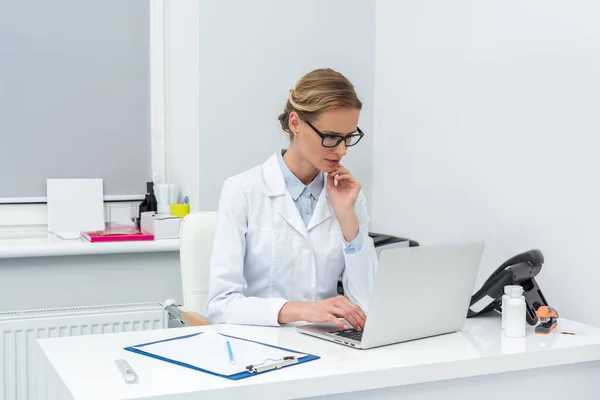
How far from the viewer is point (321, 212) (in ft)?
6.63

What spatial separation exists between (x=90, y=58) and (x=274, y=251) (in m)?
1.51

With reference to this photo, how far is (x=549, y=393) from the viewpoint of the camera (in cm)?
160

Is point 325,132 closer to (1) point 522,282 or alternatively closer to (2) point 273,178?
(2) point 273,178

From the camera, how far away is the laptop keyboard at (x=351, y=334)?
1.57 m

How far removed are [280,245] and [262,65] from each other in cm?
114

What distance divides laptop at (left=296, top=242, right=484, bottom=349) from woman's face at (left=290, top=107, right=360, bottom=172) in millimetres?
438

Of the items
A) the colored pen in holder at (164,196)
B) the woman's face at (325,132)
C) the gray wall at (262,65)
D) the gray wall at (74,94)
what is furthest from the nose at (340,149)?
the gray wall at (74,94)

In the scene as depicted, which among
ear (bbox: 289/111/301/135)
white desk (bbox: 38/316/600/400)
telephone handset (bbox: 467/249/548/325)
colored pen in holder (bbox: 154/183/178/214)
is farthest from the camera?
colored pen in holder (bbox: 154/183/178/214)

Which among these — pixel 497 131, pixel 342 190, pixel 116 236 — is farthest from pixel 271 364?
pixel 116 236

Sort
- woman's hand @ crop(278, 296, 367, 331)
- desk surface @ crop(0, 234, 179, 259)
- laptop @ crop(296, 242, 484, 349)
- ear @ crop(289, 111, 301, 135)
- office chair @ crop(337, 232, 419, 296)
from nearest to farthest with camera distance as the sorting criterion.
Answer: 1. laptop @ crop(296, 242, 484, 349)
2. woman's hand @ crop(278, 296, 367, 331)
3. ear @ crop(289, 111, 301, 135)
4. desk surface @ crop(0, 234, 179, 259)
5. office chair @ crop(337, 232, 419, 296)

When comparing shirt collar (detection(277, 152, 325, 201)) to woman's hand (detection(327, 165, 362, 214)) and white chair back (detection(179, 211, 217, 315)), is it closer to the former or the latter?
woman's hand (detection(327, 165, 362, 214))

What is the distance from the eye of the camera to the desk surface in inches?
101

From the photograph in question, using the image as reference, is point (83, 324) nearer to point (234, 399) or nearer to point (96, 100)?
point (96, 100)

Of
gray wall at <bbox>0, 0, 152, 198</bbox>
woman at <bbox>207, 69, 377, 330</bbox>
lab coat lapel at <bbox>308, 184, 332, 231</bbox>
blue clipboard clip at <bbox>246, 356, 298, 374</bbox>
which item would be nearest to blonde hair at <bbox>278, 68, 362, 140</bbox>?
woman at <bbox>207, 69, 377, 330</bbox>
